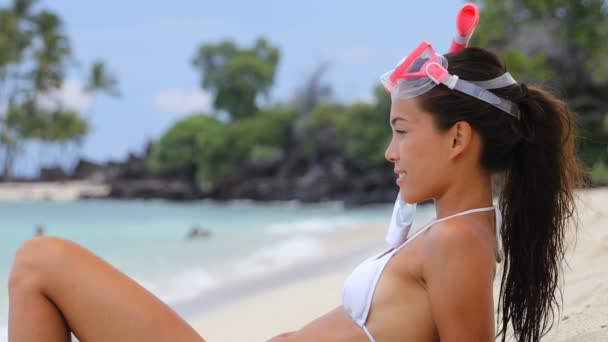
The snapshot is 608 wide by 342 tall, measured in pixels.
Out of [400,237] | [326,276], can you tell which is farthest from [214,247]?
[400,237]

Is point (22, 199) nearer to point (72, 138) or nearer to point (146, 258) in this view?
point (72, 138)

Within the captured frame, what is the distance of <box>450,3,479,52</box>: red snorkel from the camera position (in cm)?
215

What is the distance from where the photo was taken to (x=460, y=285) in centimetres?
179

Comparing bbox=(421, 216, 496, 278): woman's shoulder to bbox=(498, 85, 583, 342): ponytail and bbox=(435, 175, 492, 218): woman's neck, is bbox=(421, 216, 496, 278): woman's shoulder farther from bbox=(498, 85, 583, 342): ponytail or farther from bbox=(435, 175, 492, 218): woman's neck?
bbox=(498, 85, 583, 342): ponytail

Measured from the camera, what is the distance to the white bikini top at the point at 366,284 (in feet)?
6.49

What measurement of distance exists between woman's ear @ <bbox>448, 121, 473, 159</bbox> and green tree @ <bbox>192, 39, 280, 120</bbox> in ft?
160

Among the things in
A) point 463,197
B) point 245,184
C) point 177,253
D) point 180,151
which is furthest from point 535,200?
point 180,151

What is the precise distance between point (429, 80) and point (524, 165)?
0.34m

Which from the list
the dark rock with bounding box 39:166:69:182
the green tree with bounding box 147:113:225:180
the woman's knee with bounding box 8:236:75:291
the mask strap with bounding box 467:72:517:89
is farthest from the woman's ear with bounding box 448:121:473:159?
the dark rock with bounding box 39:166:69:182

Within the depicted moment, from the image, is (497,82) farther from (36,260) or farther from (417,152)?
(36,260)

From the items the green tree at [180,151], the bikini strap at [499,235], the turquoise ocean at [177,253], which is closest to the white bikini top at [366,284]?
the bikini strap at [499,235]

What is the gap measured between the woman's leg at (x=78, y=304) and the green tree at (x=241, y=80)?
159ft

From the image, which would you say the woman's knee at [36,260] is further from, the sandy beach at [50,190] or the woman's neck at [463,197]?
the sandy beach at [50,190]

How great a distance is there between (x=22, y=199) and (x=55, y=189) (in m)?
2.94
